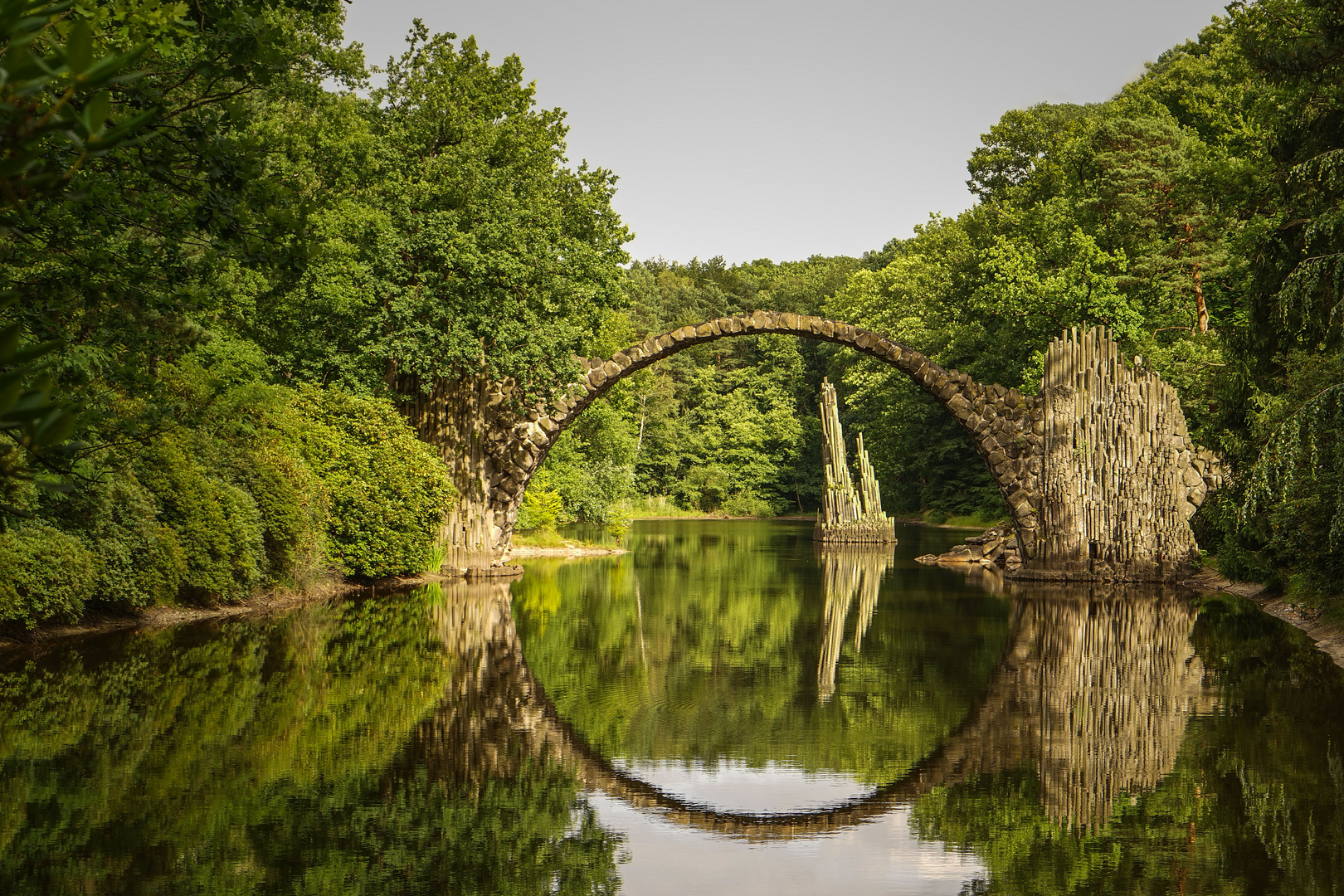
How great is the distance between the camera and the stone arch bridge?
73.0 feet

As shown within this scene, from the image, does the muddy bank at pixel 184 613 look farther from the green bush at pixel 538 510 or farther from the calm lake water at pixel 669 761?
the green bush at pixel 538 510

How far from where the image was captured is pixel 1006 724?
32.0 feet

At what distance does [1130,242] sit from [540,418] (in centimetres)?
2101

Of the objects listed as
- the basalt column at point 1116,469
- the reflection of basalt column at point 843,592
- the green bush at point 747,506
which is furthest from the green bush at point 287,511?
the green bush at point 747,506

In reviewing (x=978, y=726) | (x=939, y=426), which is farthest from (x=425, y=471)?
(x=939, y=426)

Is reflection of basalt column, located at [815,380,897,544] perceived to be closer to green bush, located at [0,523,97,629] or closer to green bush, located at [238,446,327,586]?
green bush, located at [238,446,327,586]

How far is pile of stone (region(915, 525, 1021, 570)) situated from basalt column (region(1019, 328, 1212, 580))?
20.8 ft

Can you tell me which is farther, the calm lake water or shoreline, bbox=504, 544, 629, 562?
shoreline, bbox=504, 544, 629, 562

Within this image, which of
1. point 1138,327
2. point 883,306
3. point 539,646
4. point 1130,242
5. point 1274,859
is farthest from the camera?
point 883,306

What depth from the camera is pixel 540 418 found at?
76.1ft

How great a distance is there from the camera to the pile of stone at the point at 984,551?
97.5 feet

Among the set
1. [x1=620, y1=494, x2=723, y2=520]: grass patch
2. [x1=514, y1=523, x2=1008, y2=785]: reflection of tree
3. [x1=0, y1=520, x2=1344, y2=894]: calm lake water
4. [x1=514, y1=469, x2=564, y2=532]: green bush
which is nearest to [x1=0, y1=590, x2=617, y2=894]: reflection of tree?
[x1=0, y1=520, x2=1344, y2=894]: calm lake water

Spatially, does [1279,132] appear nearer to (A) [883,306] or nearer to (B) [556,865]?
(B) [556,865]

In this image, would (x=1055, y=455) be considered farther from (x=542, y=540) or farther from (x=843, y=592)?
(x=542, y=540)
